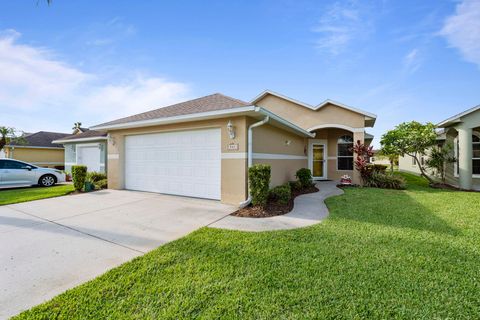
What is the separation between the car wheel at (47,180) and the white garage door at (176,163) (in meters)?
5.62

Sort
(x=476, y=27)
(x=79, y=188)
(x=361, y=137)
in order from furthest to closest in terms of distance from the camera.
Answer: (x=361, y=137) < (x=79, y=188) < (x=476, y=27)

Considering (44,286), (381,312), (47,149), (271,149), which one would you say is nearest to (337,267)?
(381,312)

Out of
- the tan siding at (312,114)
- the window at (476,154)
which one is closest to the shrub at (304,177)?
the tan siding at (312,114)

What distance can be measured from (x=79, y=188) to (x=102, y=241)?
7.03m

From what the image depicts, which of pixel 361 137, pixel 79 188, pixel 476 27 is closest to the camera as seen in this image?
pixel 476 27

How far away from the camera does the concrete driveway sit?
2721 millimetres

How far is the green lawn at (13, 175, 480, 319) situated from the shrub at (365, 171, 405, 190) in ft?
22.0

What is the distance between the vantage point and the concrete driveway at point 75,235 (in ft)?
8.93

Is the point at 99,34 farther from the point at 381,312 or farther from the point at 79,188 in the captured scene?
the point at 381,312

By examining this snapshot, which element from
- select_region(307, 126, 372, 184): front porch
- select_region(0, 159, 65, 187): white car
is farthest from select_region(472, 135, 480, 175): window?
select_region(0, 159, 65, 187): white car

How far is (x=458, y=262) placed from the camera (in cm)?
318

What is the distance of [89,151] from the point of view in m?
14.4

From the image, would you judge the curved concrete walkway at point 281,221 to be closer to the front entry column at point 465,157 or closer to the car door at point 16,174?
the front entry column at point 465,157

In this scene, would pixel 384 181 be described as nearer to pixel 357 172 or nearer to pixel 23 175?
pixel 357 172
